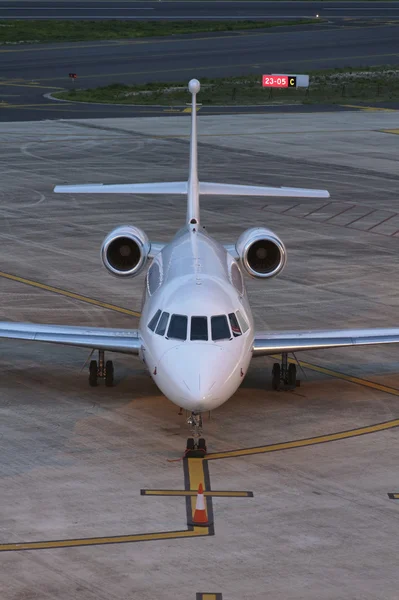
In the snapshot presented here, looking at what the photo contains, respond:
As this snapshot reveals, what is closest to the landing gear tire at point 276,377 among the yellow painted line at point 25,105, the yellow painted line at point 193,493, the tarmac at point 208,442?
the tarmac at point 208,442

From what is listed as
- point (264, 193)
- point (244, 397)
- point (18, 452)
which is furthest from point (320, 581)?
point (264, 193)

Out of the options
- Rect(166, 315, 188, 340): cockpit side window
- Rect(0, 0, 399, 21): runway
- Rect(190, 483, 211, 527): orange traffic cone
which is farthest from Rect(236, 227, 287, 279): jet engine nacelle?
Rect(0, 0, 399, 21): runway

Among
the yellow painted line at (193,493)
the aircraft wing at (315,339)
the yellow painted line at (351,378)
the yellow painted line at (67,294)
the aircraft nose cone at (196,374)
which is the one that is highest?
the aircraft nose cone at (196,374)

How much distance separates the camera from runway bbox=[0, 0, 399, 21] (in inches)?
4673

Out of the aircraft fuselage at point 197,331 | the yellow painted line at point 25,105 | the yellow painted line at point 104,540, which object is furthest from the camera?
the yellow painted line at point 25,105

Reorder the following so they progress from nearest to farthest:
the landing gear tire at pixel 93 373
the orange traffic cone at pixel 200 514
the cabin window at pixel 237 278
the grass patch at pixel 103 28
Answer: the orange traffic cone at pixel 200 514 → the cabin window at pixel 237 278 → the landing gear tire at pixel 93 373 → the grass patch at pixel 103 28

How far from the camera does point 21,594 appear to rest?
14.7 metres

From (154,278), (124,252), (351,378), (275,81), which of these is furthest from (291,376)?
(275,81)

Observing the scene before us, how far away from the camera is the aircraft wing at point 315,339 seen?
2206cm

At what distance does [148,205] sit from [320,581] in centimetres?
2796

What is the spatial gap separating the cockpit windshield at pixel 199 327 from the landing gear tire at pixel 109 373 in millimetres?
2830

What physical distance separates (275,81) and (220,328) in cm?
5830

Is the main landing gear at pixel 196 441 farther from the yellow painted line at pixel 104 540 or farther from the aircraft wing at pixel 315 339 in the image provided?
the yellow painted line at pixel 104 540

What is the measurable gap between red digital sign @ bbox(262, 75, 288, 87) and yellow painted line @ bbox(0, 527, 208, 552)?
61331mm
